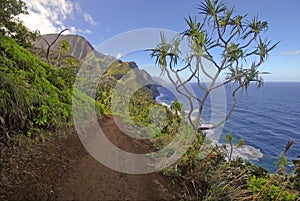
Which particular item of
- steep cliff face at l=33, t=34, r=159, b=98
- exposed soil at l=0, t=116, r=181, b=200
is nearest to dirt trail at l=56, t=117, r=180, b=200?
exposed soil at l=0, t=116, r=181, b=200

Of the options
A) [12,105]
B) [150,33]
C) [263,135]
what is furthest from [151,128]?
[263,135]

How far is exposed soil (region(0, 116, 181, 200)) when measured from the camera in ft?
8.43

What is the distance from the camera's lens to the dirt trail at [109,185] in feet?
10.1

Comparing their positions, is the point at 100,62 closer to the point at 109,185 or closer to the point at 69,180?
the point at 69,180

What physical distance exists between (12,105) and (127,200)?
2.79 m

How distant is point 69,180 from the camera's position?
3.29m

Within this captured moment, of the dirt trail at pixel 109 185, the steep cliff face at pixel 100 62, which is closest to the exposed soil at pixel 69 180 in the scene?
the dirt trail at pixel 109 185

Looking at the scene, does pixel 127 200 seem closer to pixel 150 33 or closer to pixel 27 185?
pixel 27 185

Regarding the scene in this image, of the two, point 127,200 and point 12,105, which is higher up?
point 12,105

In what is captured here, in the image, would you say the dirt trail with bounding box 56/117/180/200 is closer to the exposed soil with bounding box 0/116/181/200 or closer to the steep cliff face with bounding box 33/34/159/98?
the exposed soil with bounding box 0/116/181/200

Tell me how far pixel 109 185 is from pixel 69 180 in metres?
0.76

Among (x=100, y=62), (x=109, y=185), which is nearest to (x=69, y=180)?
(x=109, y=185)

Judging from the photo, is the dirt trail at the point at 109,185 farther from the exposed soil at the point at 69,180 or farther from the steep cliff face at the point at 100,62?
the steep cliff face at the point at 100,62

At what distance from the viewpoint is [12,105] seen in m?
3.28
